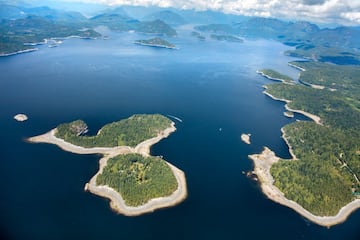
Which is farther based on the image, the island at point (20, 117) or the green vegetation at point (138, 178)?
the island at point (20, 117)

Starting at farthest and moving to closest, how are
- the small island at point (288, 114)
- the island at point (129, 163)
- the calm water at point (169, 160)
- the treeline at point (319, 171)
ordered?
the small island at point (288, 114) → the treeline at point (319, 171) → the island at point (129, 163) → the calm water at point (169, 160)

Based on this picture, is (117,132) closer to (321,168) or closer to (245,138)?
(245,138)

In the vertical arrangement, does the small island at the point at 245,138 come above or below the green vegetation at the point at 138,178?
below

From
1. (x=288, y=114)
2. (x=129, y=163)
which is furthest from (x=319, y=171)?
(x=288, y=114)

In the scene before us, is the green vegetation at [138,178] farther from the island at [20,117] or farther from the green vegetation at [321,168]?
the island at [20,117]

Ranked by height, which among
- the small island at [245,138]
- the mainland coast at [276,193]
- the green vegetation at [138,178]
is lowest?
the small island at [245,138]

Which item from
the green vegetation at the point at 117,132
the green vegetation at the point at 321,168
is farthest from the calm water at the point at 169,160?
the green vegetation at the point at 117,132

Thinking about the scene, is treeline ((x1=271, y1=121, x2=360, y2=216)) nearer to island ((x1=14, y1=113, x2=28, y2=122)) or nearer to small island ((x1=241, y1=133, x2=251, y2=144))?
small island ((x1=241, y1=133, x2=251, y2=144))
